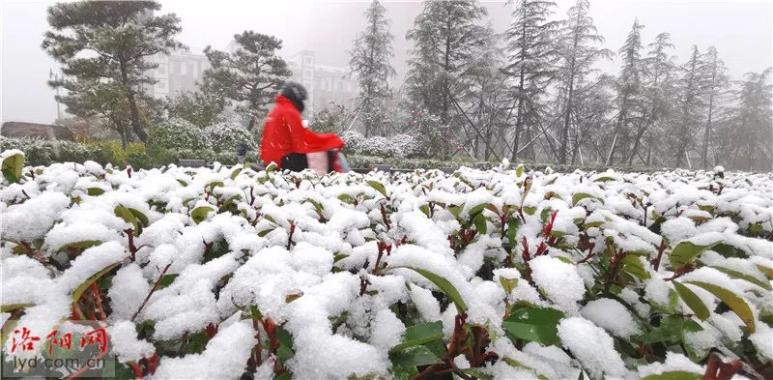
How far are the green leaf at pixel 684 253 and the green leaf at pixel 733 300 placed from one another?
157mm

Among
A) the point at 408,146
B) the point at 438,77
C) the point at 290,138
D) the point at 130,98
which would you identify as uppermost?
the point at 438,77

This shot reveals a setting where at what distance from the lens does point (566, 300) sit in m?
0.75

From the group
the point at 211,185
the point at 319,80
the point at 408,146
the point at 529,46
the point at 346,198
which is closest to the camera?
the point at 211,185

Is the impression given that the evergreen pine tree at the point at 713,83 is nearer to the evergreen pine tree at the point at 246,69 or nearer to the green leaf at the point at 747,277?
the evergreen pine tree at the point at 246,69

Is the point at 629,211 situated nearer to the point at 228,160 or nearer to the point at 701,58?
the point at 228,160

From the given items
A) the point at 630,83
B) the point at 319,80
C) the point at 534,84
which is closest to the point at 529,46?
the point at 534,84

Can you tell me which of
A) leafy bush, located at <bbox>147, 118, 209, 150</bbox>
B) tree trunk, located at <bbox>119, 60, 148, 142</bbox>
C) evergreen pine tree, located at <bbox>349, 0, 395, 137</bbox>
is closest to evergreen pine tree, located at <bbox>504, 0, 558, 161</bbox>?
evergreen pine tree, located at <bbox>349, 0, 395, 137</bbox>

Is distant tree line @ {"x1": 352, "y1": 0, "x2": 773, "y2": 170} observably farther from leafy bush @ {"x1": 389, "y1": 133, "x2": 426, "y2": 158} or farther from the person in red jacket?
the person in red jacket

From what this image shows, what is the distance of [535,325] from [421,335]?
21cm

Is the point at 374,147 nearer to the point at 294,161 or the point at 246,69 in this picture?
the point at 294,161

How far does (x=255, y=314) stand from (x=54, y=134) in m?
24.6

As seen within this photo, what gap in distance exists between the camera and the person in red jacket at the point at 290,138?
5805mm

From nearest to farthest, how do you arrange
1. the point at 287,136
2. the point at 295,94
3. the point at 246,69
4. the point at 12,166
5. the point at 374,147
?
the point at 12,166
the point at 287,136
the point at 295,94
the point at 374,147
the point at 246,69

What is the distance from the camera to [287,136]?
583 centimetres
